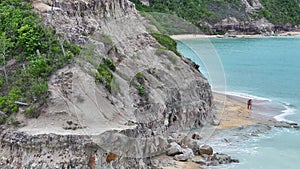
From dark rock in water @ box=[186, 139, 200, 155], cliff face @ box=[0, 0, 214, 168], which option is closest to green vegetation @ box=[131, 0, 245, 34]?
cliff face @ box=[0, 0, 214, 168]

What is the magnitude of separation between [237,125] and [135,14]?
901cm

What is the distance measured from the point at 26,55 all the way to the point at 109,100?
3.75m

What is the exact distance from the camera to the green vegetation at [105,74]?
20.3 metres

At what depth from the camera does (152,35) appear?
28.7 metres

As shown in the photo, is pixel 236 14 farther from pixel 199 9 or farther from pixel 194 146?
pixel 194 146

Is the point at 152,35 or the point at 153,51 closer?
the point at 153,51

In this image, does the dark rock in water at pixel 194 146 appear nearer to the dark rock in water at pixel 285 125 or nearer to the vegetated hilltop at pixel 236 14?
the dark rock in water at pixel 285 125

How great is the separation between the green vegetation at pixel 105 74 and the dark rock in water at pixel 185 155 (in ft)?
13.0

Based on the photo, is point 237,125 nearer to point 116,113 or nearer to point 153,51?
point 153,51

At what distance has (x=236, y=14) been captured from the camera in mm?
116438

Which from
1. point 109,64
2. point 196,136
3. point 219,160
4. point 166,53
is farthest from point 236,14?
point 109,64

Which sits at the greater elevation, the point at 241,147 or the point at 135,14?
the point at 135,14

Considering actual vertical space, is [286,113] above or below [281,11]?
below

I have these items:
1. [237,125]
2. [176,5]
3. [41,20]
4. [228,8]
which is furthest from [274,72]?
[228,8]
